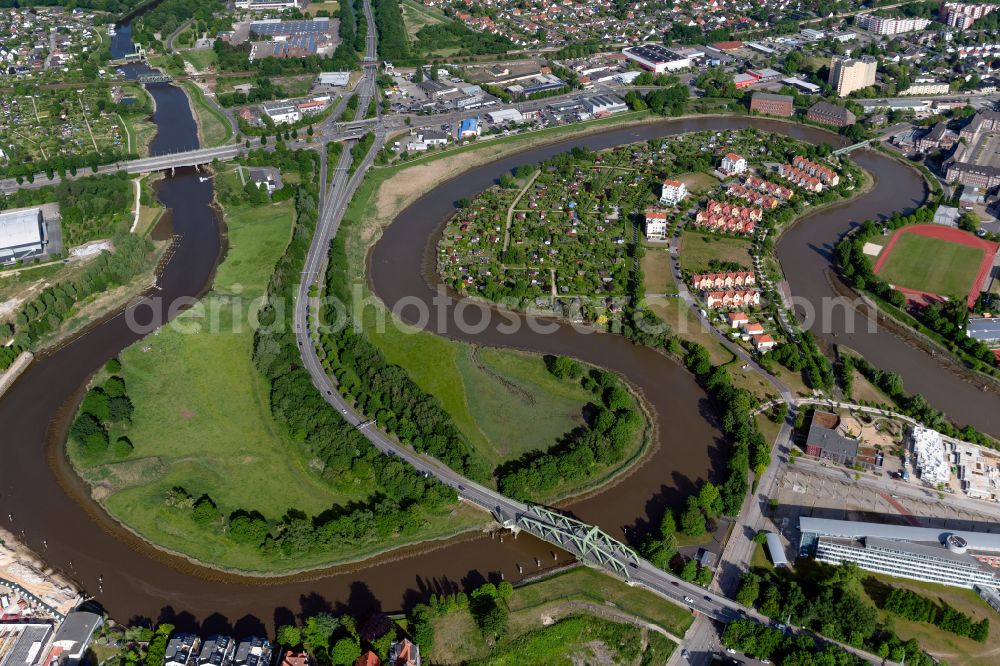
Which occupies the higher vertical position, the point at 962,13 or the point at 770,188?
the point at 962,13

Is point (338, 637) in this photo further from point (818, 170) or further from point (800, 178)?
point (818, 170)

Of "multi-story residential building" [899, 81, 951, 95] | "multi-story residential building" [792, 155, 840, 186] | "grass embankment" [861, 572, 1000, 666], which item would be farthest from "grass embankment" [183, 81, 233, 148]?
"multi-story residential building" [899, 81, 951, 95]

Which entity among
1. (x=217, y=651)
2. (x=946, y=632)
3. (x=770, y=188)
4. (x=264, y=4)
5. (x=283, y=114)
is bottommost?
(x=946, y=632)

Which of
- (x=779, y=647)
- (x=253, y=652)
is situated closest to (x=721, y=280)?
(x=779, y=647)

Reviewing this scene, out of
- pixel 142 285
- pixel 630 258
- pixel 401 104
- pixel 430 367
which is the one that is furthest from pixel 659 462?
pixel 401 104

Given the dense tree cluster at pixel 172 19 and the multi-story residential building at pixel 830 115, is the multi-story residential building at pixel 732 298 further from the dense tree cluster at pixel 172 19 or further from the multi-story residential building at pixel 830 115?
the dense tree cluster at pixel 172 19

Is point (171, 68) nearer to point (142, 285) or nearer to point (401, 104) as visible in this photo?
point (401, 104)
